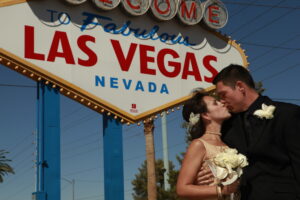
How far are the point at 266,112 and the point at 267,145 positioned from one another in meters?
0.26

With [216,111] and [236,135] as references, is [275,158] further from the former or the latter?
[216,111]

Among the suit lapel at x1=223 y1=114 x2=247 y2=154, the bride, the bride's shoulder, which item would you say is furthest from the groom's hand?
the suit lapel at x1=223 y1=114 x2=247 y2=154

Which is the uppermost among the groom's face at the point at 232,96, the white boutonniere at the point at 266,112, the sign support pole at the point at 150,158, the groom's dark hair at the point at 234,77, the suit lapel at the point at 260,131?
the sign support pole at the point at 150,158

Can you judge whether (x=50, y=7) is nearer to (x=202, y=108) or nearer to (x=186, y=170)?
(x=202, y=108)

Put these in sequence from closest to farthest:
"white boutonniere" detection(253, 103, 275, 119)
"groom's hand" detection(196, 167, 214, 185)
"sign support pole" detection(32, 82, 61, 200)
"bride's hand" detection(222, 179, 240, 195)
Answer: "white boutonniere" detection(253, 103, 275, 119) < "bride's hand" detection(222, 179, 240, 195) < "groom's hand" detection(196, 167, 214, 185) < "sign support pole" detection(32, 82, 61, 200)

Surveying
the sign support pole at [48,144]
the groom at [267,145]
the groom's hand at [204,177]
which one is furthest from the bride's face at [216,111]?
the sign support pole at [48,144]

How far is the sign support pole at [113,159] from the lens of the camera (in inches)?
357

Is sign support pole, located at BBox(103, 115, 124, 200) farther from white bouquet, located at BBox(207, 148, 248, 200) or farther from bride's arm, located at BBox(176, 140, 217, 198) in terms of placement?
white bouquet, located at BBox(207, 148, 248, 200)

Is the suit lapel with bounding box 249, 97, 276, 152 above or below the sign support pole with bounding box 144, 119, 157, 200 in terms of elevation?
below

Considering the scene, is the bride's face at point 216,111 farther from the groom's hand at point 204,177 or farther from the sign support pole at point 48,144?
the sign support pole at point 48,144

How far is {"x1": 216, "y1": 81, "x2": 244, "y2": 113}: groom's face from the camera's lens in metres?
4.00

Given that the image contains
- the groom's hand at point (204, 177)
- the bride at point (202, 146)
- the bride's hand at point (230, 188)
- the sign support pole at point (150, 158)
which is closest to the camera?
the bride's hand at point (230, 188)

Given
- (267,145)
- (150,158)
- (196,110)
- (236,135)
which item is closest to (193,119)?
(196,110)

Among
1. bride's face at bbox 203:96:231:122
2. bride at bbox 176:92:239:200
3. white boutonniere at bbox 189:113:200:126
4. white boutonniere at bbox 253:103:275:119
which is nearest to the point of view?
white boutonniere at bbox 253:103:275:119
